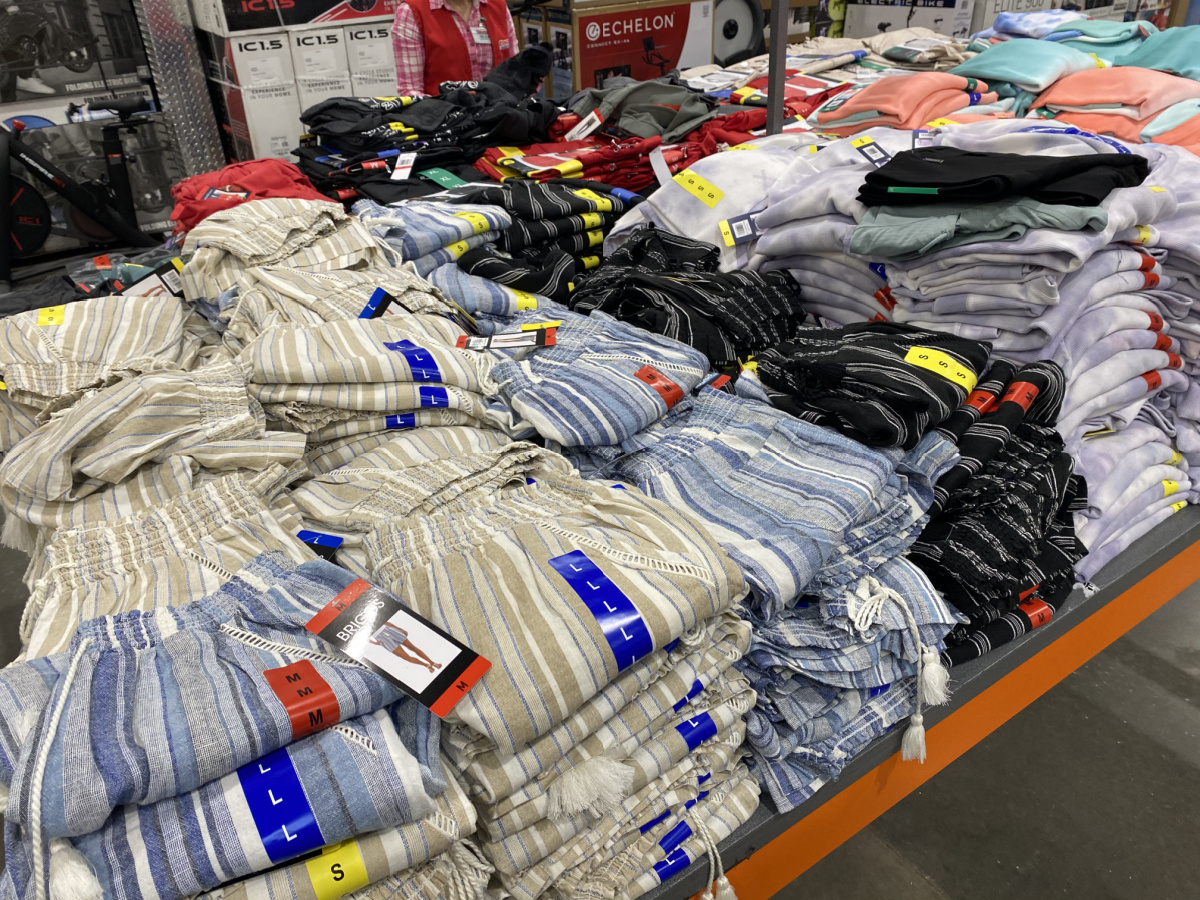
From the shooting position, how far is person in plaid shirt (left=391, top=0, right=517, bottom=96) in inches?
140

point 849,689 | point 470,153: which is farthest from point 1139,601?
point 470,153

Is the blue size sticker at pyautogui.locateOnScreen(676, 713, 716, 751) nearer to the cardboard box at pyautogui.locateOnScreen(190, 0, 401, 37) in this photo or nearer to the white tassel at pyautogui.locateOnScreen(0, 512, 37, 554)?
the white tassel at pyautogui.locateOnScreen(0, 512, 37, 554)

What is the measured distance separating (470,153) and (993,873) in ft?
7.71

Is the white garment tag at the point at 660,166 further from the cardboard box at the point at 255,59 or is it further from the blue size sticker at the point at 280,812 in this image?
the cardboard box at the point at 255,59

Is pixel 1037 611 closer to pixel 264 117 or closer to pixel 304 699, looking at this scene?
pixel 304 699

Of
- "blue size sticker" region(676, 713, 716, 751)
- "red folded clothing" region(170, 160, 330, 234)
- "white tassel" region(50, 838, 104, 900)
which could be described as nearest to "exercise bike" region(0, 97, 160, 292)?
"red folded clothing" region(170, 160, 330, 234)

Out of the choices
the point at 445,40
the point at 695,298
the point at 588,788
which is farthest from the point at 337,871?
the point at 445,40

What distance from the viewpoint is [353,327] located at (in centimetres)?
130

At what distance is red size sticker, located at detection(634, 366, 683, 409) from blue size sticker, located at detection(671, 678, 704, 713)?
453 mm

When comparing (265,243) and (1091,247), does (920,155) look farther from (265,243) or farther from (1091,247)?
(265,243)

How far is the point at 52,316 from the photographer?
139cm

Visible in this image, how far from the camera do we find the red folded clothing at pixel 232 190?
1.97m

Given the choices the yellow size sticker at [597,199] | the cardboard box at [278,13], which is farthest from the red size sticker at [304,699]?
the cardboard box at [278,13]

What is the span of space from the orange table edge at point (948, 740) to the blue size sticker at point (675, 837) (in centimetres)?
13
